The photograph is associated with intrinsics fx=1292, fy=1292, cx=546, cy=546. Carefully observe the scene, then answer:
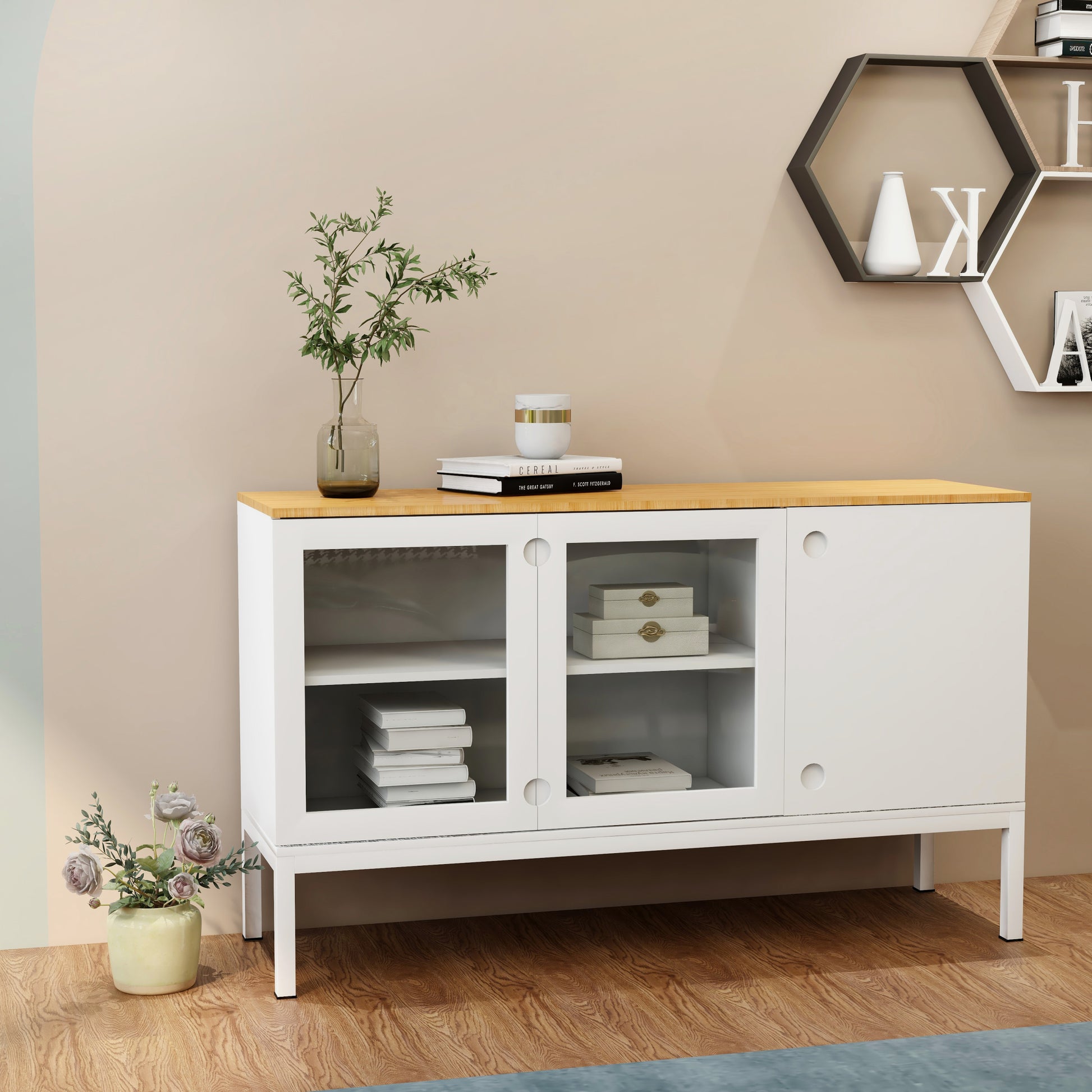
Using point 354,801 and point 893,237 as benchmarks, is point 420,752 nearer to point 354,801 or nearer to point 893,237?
point 354,801

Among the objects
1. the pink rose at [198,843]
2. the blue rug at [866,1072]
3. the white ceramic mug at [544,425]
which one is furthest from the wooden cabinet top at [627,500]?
the blue rug at [866,1072]

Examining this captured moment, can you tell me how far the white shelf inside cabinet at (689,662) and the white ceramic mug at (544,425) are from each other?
429mm

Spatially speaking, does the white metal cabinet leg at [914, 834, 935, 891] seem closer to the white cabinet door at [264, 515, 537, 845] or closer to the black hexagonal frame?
the white cabinet door at [264, 515, 537, 845]

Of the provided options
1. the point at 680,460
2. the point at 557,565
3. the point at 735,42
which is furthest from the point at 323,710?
the point at 735,42

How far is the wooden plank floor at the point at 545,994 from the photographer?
2133mm

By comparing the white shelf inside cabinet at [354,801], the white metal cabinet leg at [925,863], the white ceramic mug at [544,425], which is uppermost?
the white ceramic mug at [544,425]

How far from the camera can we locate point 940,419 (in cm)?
303

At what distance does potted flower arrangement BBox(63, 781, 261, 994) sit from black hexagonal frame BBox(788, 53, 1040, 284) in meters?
1.80

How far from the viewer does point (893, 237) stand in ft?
9.41

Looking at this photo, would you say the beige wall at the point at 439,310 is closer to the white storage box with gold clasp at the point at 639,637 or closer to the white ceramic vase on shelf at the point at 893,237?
the white ceramic vase on shelf at the point at 893,237

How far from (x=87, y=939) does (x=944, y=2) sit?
278 centimetres

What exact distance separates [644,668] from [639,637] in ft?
0.20

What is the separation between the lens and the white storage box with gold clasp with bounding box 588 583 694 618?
2.41m

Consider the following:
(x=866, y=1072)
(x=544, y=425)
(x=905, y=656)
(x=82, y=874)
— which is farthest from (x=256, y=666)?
(x=866, y=1072)
